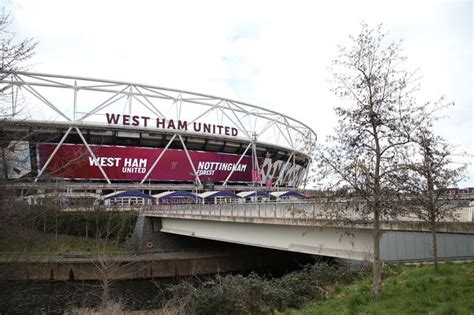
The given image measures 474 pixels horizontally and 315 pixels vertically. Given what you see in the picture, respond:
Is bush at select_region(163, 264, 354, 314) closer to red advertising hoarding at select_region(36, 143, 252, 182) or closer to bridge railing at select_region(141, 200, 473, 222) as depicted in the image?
bridge railing at select_region(141, 200, 473, 222)

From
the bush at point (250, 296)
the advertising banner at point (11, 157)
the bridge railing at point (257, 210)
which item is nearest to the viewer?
the advertising banner at point (11, 157)

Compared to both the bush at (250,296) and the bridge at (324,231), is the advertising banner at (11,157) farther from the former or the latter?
the bridge at (324,231)

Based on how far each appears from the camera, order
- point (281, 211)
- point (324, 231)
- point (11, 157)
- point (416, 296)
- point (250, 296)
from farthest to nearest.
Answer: point (281, 211) < point (324, 231) < point (250, 296) < point (416, 296) < point (11, 157)

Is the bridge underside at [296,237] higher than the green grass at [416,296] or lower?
higher

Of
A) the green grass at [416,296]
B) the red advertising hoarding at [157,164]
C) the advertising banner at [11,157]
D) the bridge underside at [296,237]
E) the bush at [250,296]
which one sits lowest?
the bush at [250,296]

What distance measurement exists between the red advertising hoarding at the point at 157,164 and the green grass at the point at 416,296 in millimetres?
50164

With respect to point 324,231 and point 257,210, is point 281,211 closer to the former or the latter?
point 257,210

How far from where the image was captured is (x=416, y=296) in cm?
993

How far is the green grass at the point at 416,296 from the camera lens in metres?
8.73

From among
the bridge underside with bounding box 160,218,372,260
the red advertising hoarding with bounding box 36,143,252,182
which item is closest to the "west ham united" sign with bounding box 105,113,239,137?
the red advertising hoarding with bounding box 36,143,252,182

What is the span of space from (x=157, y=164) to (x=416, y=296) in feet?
188

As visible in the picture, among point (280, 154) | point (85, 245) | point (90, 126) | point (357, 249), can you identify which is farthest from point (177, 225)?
point (280, 154)

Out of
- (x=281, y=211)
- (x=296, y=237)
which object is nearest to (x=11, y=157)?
(x=296, y=237)

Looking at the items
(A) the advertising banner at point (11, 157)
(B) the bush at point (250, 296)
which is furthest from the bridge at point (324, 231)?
(A) the advertising banner at point (11, 157)
